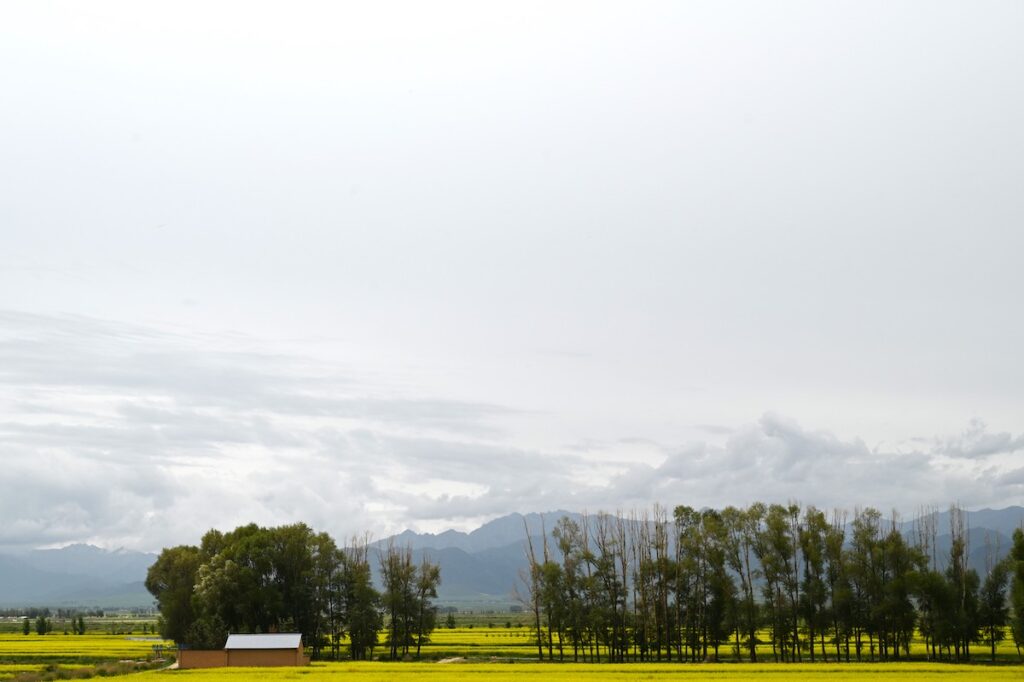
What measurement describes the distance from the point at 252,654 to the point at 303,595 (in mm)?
19833

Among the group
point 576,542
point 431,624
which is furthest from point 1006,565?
point 431,624

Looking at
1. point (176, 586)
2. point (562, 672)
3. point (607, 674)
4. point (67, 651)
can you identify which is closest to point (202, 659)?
point (67, 651)

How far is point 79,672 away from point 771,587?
68978 mm

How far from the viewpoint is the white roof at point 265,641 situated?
95000mm

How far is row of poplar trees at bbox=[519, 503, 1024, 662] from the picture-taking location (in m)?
106

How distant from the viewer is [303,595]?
11475 cm

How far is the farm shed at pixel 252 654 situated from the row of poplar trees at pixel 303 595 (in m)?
13.3

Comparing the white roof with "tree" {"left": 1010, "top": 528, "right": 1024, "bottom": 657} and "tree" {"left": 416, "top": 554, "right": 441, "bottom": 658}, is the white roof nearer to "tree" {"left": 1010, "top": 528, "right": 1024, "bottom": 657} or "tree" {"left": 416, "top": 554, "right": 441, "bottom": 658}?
"tree" {"left": 416, "top": 554, "right": 441, "bottom": 658}

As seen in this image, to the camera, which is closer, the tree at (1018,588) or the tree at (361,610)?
the tree at (1018,588)

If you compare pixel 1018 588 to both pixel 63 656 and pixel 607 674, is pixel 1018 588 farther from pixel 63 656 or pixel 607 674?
pixel 63 656

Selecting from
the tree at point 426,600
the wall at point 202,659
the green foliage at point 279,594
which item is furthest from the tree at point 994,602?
the wall at point 202,659

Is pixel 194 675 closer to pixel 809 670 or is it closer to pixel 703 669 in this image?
pixel 703 669

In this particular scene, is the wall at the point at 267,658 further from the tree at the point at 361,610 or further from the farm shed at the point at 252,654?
the tree at the point at 361,610

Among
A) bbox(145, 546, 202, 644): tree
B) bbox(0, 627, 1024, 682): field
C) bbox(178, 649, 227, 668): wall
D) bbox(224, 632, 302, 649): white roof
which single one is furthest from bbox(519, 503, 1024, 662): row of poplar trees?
bbox(145, 546, 202, 644): tree
